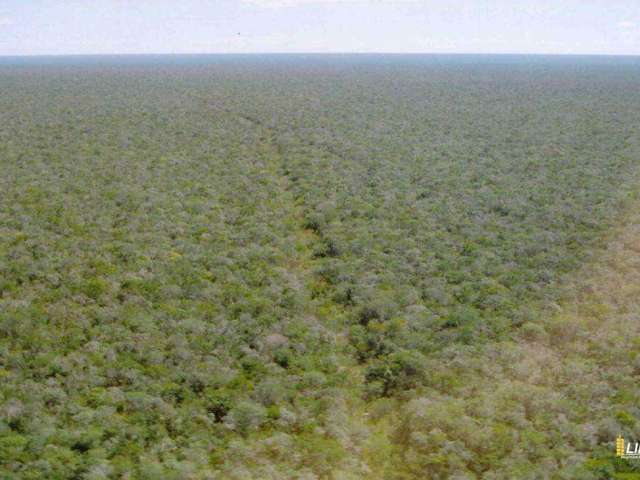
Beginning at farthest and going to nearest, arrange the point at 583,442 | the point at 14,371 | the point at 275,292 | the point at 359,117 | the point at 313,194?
the point at 359,117 < the point at 313,194 < the point at 275,292 < the point at 14,371 < the point at 583,442

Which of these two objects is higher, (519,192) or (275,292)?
(519,192)

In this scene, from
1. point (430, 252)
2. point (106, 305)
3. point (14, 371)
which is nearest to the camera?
point (14, 371)

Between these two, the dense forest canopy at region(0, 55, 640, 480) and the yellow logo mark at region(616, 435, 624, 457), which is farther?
the dense forest canopy at region(0, 55, 640, 480)

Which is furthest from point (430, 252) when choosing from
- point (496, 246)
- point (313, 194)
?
point (313, 194)

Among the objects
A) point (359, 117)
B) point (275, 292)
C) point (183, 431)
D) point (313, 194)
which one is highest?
point (359, 117)

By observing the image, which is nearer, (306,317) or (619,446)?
(619,446)

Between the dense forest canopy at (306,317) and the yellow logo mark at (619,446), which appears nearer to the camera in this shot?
the yellow logo mark at (619,446)

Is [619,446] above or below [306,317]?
below

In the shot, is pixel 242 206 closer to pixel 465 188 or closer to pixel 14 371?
pixel 465 188
